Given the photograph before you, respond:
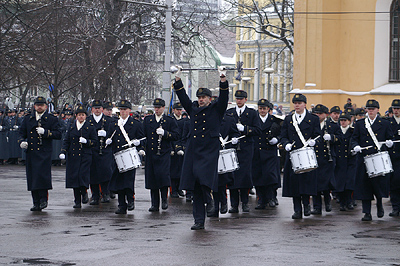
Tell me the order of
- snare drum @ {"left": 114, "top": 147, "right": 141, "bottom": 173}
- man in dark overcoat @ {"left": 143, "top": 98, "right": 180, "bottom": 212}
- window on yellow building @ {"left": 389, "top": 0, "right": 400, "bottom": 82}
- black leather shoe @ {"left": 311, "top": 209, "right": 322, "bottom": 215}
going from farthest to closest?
window on yellow building @ {"left": 389, "top": 0, "right": 400, "bottom": 82} < man in dark overcoat @ {"left": 143, "top": 98, "right": 180, "bottom": 212} < black leather shoe @ {"left": 311, "top": 209, "right": 322, "bottom": 215} < snare drum @ {"left": 114, "top": 147, "right": 141, "bottom": 173}

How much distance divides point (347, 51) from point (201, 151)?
23.0 metres

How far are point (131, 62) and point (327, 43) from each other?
52.1ft

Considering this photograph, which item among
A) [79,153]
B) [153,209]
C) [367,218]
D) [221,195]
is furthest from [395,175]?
[79,153]

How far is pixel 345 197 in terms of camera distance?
650 inches

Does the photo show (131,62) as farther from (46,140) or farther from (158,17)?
(46,140)

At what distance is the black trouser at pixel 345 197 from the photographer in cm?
1626

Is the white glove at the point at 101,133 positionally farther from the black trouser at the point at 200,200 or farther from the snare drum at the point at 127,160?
the black trouser at the point at 200,200

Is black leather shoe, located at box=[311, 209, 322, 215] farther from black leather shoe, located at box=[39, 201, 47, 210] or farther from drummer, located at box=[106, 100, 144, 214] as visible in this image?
black leather shoe, located at box=[39, 201, 47, 210]

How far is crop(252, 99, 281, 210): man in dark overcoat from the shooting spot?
16.0 metres

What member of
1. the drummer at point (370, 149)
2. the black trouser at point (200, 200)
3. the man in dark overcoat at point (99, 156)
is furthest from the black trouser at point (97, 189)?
the drummer at point (370, 149)

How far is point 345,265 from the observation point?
9.15 m

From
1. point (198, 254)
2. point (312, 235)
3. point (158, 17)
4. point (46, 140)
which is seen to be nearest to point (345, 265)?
point (198, 254)

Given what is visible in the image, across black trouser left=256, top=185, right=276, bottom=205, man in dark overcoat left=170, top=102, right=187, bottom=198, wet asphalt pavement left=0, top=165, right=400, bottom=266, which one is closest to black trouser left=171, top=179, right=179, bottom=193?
man in dark overcoat left=170, top=102, right=187, bottom=198

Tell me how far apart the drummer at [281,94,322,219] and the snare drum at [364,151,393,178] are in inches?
36.5
